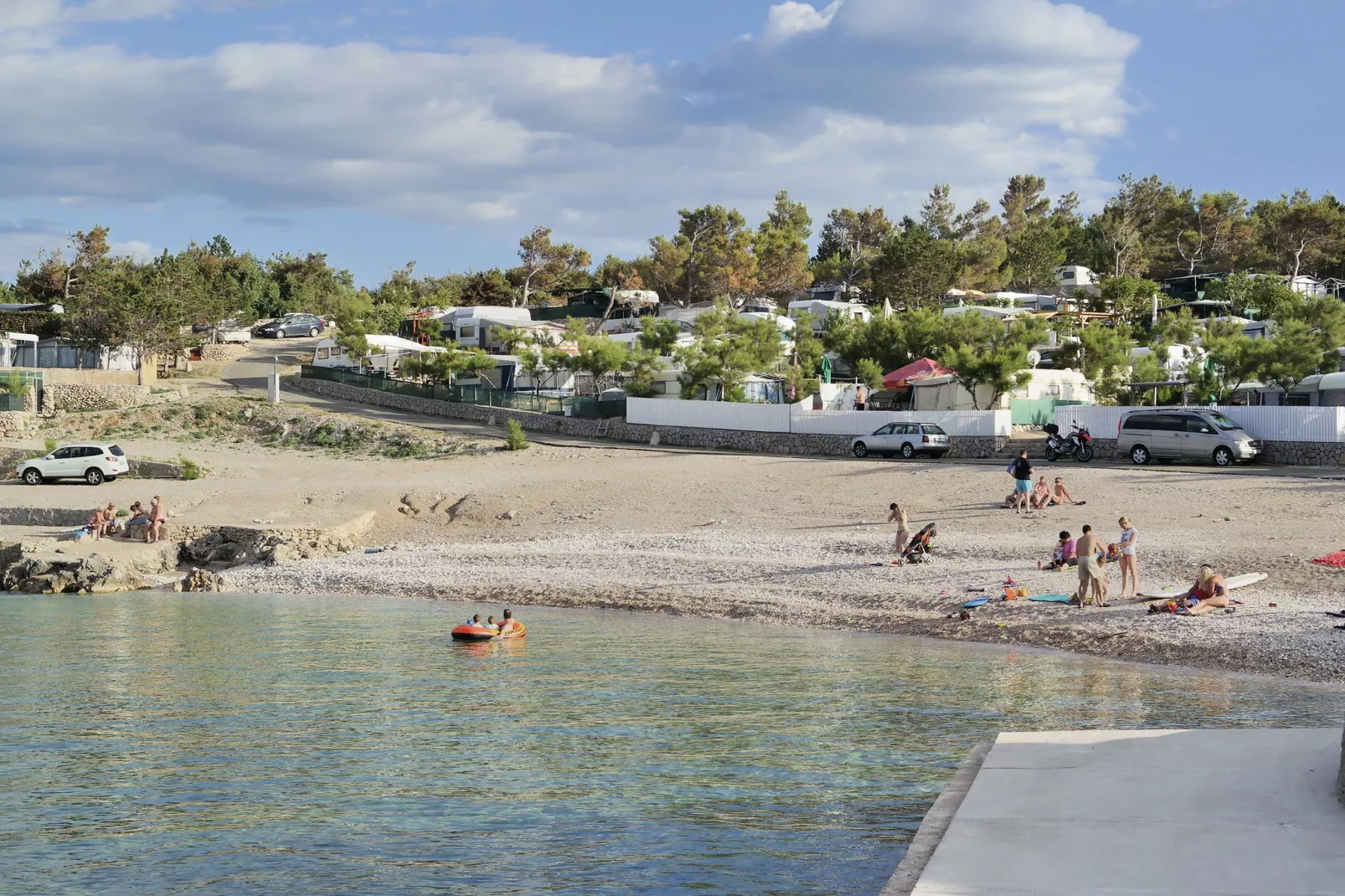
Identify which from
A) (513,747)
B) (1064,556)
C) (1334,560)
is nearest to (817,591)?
(1064,556)

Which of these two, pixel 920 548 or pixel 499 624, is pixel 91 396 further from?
pixel 920 548

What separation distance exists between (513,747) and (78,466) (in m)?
33.8

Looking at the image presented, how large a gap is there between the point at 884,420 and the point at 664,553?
16597 millimetres

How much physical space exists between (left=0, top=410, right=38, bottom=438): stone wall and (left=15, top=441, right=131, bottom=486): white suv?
1006 cm

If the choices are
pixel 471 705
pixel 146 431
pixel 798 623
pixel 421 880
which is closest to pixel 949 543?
pixel 798 623

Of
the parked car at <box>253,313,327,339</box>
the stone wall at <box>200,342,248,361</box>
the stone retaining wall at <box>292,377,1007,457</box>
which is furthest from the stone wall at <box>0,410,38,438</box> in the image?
the parked car at <box>253,313,327,339</box>

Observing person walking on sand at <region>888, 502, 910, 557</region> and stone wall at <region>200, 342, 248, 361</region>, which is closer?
person walking on sand at <region>888, 502, 910, 557</region>

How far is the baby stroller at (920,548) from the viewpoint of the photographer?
94.1 ft

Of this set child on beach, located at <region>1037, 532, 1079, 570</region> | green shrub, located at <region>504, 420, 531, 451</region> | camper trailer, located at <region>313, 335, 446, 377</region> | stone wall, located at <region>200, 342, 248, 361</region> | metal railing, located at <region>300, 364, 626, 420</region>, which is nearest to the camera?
child on beach, located at <region>1037, 532, 1079, 570</region>

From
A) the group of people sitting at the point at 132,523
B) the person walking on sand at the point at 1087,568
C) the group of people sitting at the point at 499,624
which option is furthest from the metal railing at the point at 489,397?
the person walking on sand at the point at 1087,568

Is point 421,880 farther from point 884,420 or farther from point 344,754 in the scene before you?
point 884,420

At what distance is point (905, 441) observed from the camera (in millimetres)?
43719

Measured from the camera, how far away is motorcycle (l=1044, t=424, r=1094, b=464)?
41188 millimetres

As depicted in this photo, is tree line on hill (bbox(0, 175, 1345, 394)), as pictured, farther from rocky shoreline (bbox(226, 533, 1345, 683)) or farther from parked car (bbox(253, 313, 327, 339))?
rocky shoreline (bbox(226, 533, 1345, 683))
